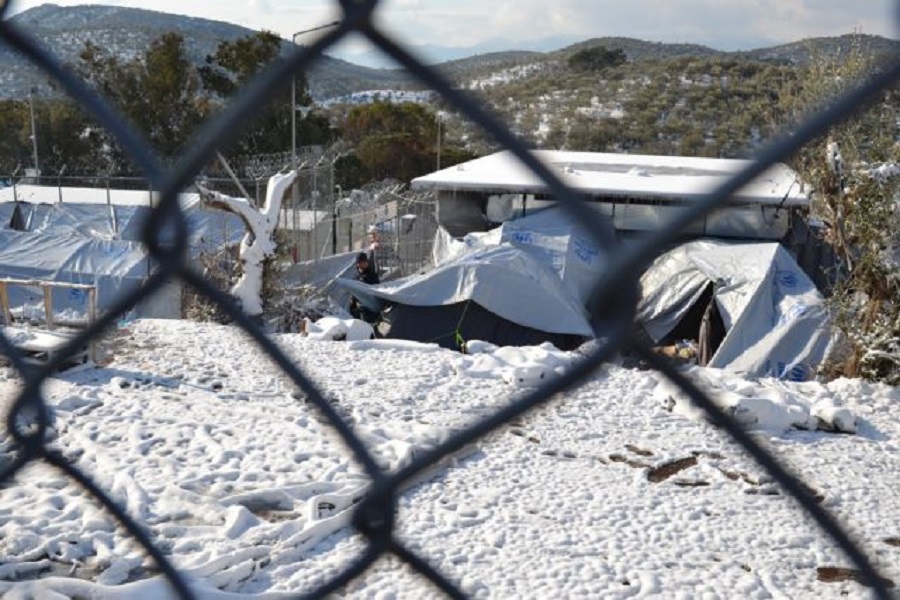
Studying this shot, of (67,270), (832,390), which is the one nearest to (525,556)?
(832,390)

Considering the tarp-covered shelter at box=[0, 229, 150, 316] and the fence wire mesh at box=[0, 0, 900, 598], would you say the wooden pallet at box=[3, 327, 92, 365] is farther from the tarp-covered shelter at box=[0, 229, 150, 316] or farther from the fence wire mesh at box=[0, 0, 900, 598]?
the fence wire mesh at box=[0, 0, 900, 598]

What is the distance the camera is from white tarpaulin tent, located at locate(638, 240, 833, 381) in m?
6.80

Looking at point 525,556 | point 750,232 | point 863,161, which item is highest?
point 863,161

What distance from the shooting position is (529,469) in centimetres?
406

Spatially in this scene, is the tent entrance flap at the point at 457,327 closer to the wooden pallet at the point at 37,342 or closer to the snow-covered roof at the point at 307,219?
A: the snow-covered roof at the point at 307,219

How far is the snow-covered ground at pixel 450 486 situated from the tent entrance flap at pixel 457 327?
1863 millimetres

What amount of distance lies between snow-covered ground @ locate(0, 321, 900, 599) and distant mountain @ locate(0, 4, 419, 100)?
46.1 inches

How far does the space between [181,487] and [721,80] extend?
246 centimetres

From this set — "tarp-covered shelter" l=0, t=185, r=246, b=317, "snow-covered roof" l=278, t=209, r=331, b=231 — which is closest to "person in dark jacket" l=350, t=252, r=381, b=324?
"tarp-covered shelter" l=0, t=185, r=246, b=317

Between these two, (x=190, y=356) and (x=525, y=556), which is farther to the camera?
(x=190, y=356)

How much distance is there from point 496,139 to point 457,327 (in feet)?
23.0

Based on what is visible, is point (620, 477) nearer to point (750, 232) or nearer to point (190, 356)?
point (190, 356)

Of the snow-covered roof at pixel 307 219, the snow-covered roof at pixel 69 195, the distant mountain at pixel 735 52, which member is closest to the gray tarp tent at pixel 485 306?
the snow-covered roof at pixel 307 219

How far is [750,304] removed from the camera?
7.16m
